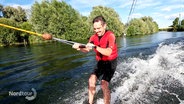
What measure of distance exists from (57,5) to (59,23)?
A: 19.0ft

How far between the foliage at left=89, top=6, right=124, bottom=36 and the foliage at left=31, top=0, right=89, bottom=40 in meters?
8.22

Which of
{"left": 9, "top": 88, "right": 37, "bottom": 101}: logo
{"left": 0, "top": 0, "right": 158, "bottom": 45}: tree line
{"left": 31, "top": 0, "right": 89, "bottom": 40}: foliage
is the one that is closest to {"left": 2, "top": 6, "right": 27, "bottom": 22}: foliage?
{"left": 0, "top": 0, "right": 158, "bottom": 45}: tree line

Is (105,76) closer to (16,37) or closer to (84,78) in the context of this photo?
(84,78)

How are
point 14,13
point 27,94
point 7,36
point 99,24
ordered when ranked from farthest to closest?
1. point 14,13
2. point 7,36
3. point 27,94
4. point 99,24

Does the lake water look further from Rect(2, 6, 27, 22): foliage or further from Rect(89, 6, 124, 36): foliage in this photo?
Result: Rect(2, 6, 27, 22): foliage

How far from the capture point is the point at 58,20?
54.8 m

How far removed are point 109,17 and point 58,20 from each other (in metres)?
18.9

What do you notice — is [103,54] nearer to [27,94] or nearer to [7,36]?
[27,94]

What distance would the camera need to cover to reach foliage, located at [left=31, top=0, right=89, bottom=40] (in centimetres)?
5350

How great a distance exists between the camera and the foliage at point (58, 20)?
176 ft

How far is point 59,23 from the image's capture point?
54.8 meters

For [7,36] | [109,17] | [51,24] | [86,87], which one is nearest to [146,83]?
[86,87]

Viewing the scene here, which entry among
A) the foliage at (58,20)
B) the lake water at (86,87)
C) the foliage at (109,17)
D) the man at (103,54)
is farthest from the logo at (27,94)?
the foliage at (109,17)

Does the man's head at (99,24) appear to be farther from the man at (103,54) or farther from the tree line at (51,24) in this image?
the tree line at (51,24)
